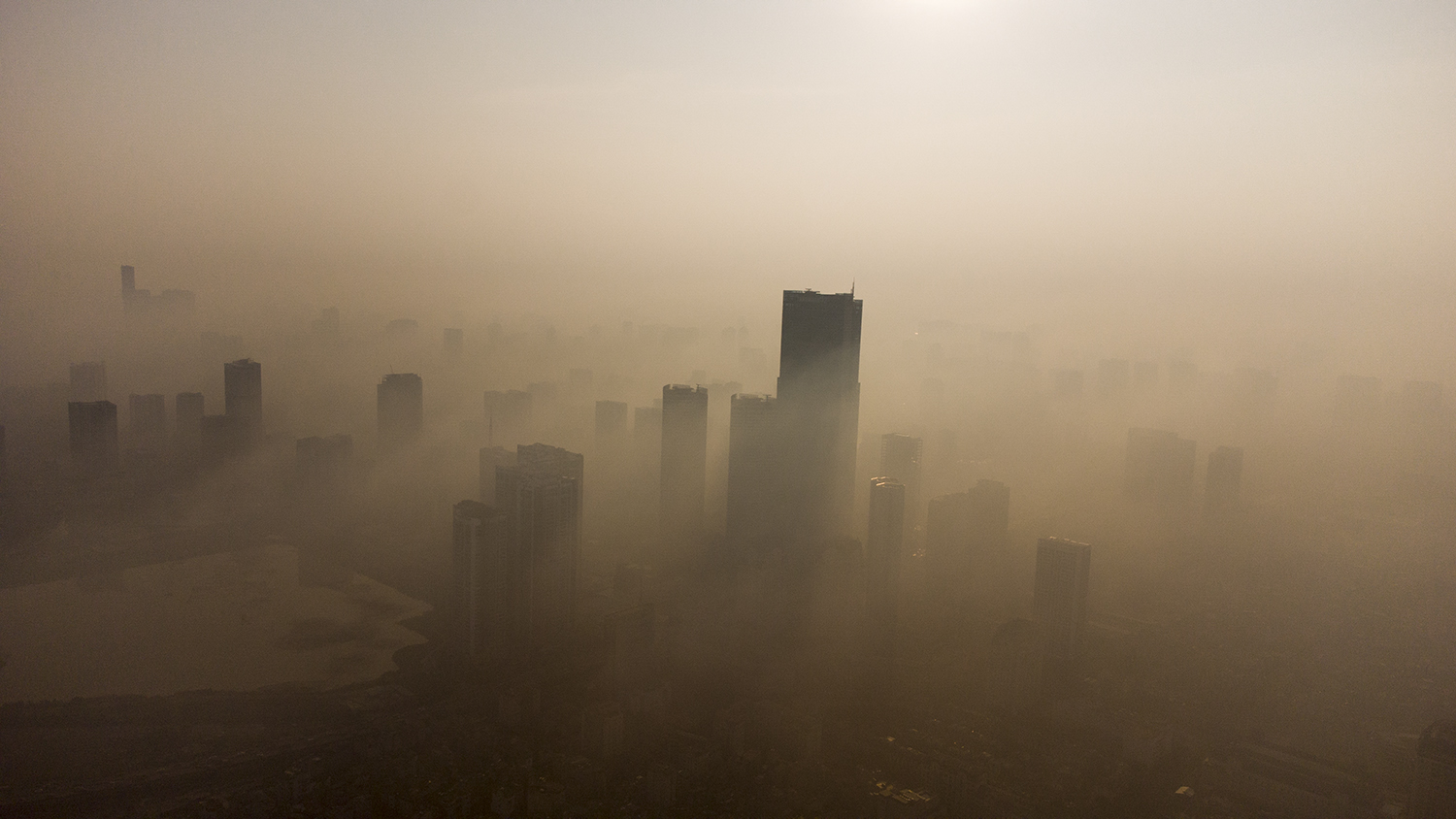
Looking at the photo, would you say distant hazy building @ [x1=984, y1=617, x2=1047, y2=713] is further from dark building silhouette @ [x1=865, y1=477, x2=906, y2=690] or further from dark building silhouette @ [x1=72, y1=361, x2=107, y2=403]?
dark building silhouette @ [x1=72, y1=361, x2=107, y2=403]

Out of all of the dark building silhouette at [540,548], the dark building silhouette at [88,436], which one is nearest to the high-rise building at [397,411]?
the dark building silhouette at [88,436]

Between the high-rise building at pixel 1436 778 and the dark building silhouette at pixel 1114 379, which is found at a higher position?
the dark building silhouette at pixel 1114 379

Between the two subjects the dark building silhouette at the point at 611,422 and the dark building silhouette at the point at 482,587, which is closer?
the dark building silhouette at the point at 482,587

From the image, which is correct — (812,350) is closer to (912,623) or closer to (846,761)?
(912,623)

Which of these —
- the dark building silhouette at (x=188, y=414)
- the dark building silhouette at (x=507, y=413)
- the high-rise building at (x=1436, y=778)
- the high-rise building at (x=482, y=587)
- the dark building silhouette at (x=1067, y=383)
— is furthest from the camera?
the dark building silhouette at (x=1067, y=383)

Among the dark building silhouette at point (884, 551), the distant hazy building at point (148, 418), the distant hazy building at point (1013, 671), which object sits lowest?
the distant hazy building at point (1013, 671)

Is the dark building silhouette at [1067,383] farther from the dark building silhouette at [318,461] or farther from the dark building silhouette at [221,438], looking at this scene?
the dark building silhouette at [221,438]

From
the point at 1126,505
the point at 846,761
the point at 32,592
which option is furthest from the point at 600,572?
the point at 1126,505
